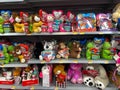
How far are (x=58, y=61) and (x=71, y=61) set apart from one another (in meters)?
0.16

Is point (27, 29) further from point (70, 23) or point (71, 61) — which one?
point (71, 61)

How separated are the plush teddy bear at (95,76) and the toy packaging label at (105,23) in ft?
1.75

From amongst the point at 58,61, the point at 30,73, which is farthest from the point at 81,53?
the point at 30,73

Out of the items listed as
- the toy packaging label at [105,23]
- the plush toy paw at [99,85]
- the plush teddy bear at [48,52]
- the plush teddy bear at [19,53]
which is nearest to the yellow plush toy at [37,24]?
the plush teddy bear at [48,52]

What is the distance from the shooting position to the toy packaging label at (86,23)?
2.05 m

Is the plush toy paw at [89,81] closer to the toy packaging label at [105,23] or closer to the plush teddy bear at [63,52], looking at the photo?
the plush teddy bear at [63,52]

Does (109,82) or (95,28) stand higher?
(95,28)

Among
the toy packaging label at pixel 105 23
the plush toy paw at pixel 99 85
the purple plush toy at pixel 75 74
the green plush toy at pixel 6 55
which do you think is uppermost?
Answer: the toy packaging label at pixel 105 23

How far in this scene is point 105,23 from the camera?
2059mm

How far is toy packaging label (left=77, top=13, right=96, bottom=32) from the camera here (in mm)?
2049

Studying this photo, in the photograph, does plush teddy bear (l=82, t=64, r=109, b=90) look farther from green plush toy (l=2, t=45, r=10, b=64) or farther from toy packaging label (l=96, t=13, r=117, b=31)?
green plush toy (l=2, t=45, r=10, b=64)

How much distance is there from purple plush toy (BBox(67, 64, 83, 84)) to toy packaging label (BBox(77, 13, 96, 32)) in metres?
0.51

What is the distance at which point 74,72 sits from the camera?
226 centimetres

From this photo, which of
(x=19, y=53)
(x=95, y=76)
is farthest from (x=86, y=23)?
(x=19, y=53)
